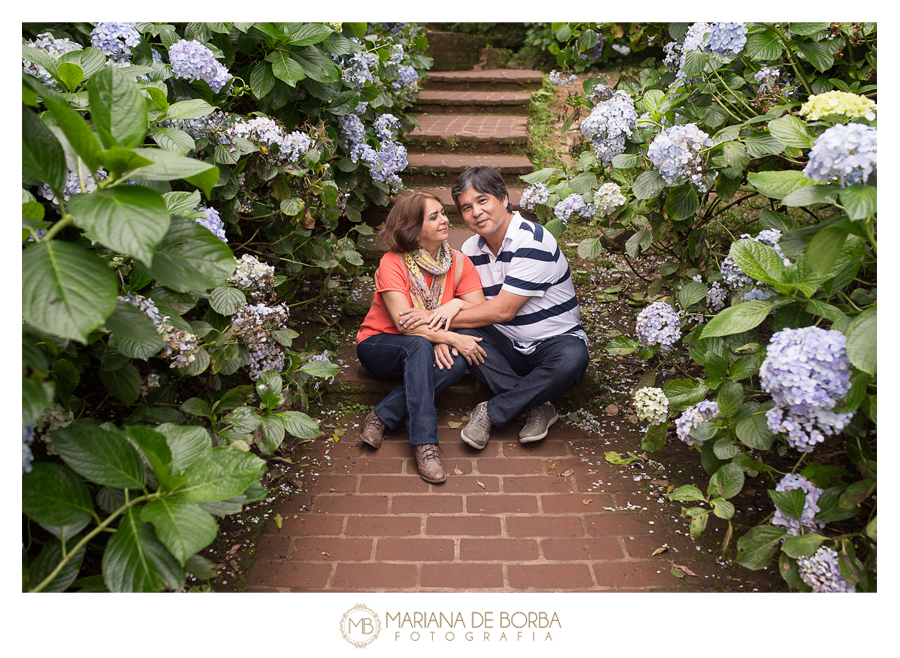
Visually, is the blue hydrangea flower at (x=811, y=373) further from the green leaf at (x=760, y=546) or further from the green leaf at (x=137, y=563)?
the green leaf at (x=137, y=563)

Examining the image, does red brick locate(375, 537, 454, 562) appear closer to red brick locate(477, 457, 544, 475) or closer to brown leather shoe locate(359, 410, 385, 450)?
red brick locate(477, 457, 544, 475)

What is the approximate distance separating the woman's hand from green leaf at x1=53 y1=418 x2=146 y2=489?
1.63m

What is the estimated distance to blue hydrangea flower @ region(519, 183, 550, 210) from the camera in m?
2.96

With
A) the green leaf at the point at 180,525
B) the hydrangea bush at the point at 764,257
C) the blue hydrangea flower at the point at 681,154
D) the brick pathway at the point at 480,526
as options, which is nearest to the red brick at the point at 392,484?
the brick pathway at the point at 480,526

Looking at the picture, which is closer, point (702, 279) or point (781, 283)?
point (781, 283)

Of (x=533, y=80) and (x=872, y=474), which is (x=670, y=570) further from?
(x=533, y=80)

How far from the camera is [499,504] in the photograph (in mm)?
2320

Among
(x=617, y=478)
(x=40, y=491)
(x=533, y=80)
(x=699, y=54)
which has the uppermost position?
(x=699, y=54)

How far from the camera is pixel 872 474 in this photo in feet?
4.99

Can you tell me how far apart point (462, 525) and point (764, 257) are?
1.40 m

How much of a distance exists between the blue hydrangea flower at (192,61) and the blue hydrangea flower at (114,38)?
126 millimetres

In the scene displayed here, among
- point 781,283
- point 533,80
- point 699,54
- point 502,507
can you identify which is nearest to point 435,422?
point 502,507

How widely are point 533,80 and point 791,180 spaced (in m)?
5.43

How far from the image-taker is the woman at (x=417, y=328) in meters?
2.61
